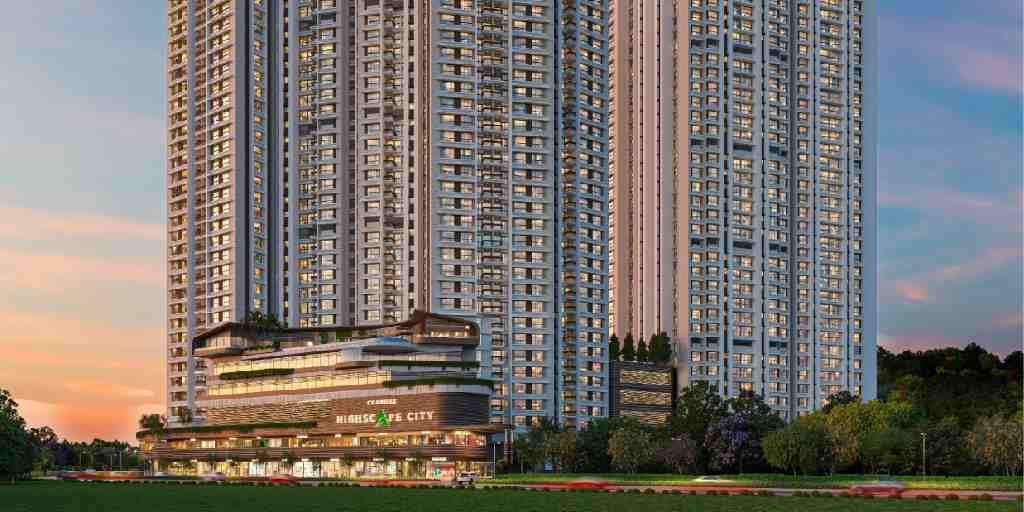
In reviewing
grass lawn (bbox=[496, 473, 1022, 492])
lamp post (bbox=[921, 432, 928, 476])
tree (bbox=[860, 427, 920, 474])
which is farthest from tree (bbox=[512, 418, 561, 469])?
lamp post (bbox=[921, 432, 928, 476])

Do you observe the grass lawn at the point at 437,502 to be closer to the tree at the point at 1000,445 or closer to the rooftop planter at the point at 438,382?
the tree at the point at 1000,445

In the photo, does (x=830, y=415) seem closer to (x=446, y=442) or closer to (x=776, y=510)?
(x=446, y=442)

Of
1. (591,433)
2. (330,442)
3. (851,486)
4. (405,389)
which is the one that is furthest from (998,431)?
(330,442)

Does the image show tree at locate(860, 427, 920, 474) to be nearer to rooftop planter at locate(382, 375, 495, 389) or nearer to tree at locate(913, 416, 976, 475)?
tree at locate(913, 416, 976, 475)

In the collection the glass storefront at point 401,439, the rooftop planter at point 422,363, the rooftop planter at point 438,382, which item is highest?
the rooftop planter at point 422,363

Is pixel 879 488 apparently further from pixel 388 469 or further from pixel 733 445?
pixel 388 469

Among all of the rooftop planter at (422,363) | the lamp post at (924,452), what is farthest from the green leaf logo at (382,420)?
the lamp post at (924,452)

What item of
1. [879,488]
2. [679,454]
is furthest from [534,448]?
[879,488]
